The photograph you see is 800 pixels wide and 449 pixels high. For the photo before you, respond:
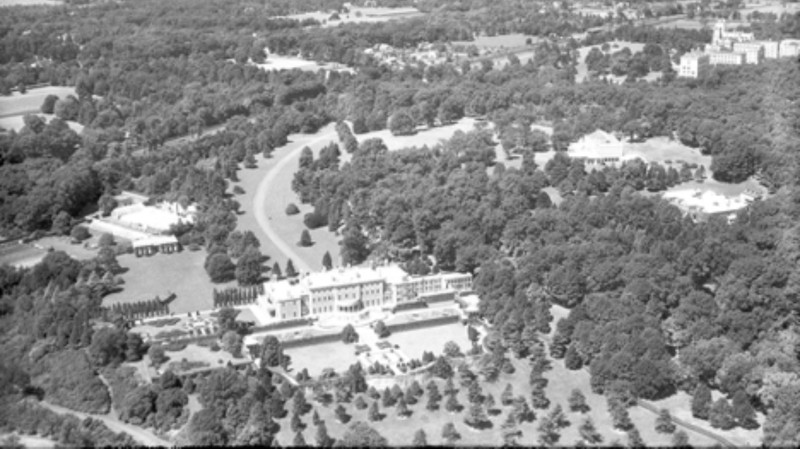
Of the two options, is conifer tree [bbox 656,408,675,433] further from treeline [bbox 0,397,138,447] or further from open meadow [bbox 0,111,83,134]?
open meadow [bbox 0,111,83,134]

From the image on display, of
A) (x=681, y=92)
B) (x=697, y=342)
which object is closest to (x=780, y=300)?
(x=697, y=342)

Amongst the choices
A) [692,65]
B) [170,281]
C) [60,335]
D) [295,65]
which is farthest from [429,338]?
[295,65]

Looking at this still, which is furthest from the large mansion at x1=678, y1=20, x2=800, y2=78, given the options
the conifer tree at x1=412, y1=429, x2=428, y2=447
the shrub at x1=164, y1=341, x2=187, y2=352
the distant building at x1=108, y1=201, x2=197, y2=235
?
the conifer tree at x1=412, y1=429, x2=428, y2=447

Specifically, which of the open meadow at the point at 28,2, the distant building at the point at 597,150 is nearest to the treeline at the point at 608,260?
the distant building at the point at 597,150

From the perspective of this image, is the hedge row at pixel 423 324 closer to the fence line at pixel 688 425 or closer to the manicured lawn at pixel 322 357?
the manicured lawn at pixel 322 357

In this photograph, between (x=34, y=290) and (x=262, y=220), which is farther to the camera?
(x=262, y=220)

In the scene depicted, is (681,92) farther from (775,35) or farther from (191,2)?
(191,2)
